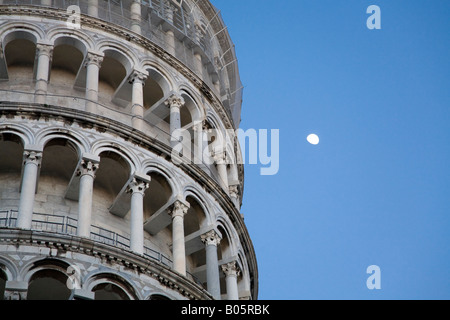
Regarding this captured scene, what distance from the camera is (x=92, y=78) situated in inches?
1222

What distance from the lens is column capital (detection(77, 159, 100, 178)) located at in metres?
27.6

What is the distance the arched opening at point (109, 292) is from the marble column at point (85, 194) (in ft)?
4.93

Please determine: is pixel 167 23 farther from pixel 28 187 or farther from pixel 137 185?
pixel 28 187

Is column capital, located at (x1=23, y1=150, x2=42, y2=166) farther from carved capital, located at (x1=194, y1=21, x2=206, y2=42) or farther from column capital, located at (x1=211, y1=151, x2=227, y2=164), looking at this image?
carved capital, located at (x1=194, y1=21, x2=206, y2=42)

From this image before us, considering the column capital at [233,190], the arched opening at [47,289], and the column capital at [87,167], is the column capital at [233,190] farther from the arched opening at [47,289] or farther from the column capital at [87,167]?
the arched opening at [47,289]

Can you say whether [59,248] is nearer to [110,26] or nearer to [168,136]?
[168,136]

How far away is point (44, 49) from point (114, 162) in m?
4.62

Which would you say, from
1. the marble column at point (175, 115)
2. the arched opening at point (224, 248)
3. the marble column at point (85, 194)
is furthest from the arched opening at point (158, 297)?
the marble column at point (175, 115)

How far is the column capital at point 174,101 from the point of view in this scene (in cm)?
3262

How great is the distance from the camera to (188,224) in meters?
31.0

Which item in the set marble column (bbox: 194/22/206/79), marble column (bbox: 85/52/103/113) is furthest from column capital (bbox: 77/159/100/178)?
marble column (bbox: 194/22/206/79)
